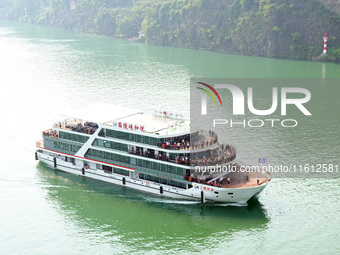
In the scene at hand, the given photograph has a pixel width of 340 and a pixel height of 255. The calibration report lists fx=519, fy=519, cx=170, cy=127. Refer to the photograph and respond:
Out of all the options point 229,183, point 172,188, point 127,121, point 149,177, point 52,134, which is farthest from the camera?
point 52,134

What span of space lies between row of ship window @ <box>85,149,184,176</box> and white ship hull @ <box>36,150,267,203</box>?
910mm

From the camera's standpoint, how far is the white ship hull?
3600cm

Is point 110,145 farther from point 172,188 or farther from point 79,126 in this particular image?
point 172,188

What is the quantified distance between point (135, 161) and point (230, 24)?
252 ft

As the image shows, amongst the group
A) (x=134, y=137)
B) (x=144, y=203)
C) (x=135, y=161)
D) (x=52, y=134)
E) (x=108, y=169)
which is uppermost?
(x=134, y=137)

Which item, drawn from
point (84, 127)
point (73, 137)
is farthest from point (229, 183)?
point (73, 137)

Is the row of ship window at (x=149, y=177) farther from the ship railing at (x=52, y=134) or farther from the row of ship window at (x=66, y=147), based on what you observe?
the ship railing at (x=52, y=134)

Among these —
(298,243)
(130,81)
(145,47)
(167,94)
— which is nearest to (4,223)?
(298,243)

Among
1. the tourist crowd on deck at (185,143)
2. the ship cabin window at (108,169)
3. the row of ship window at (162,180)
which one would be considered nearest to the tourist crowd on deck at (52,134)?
the ship cabin window at (108,169)

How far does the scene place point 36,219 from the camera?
118 feet

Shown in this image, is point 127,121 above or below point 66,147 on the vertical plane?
above

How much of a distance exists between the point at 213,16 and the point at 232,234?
87.0 metres

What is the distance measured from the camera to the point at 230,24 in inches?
4368

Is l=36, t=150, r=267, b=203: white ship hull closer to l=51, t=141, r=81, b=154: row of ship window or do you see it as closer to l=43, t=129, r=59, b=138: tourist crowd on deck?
l=51, t=141, r=81, b=154: row of ship window
